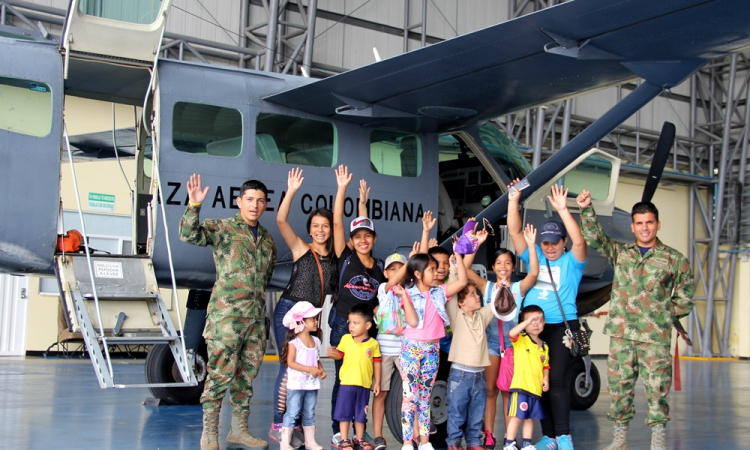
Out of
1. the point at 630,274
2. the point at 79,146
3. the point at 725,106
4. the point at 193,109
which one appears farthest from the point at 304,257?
the point at 725,106

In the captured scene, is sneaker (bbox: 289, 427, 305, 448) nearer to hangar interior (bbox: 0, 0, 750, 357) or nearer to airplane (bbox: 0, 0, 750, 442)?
airplane (bbox: 0, 0, 750, 442)

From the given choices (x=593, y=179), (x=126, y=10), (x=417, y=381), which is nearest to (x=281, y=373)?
(x=417, y=381)

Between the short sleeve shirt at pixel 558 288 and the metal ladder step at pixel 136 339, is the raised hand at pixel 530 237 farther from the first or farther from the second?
the metal ladder step at pixel 136 339

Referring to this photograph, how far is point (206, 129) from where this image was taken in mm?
6934

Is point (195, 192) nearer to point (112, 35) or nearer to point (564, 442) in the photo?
point (112, 35)

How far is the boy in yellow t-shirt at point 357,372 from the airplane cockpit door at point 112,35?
9.69ft

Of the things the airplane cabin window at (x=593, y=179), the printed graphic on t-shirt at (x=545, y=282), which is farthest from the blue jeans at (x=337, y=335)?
the airplane cabin window at (x=593, y=179)

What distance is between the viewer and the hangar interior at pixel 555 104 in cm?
1809

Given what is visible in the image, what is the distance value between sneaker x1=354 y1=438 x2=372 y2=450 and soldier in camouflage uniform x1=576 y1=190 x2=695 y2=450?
6.53 feet

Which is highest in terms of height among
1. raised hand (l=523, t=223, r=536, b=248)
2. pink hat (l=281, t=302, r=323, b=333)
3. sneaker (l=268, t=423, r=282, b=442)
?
raised hand (l=523, t=223, r=536, b=248)

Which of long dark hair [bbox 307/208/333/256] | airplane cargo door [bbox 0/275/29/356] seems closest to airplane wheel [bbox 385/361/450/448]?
long dark hair [bbox 307/208/333/256]

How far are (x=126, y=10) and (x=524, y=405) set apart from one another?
15.3 ft

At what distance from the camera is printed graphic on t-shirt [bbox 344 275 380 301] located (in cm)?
605

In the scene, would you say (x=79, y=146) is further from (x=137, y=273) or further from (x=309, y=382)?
(x=309, y=382)
